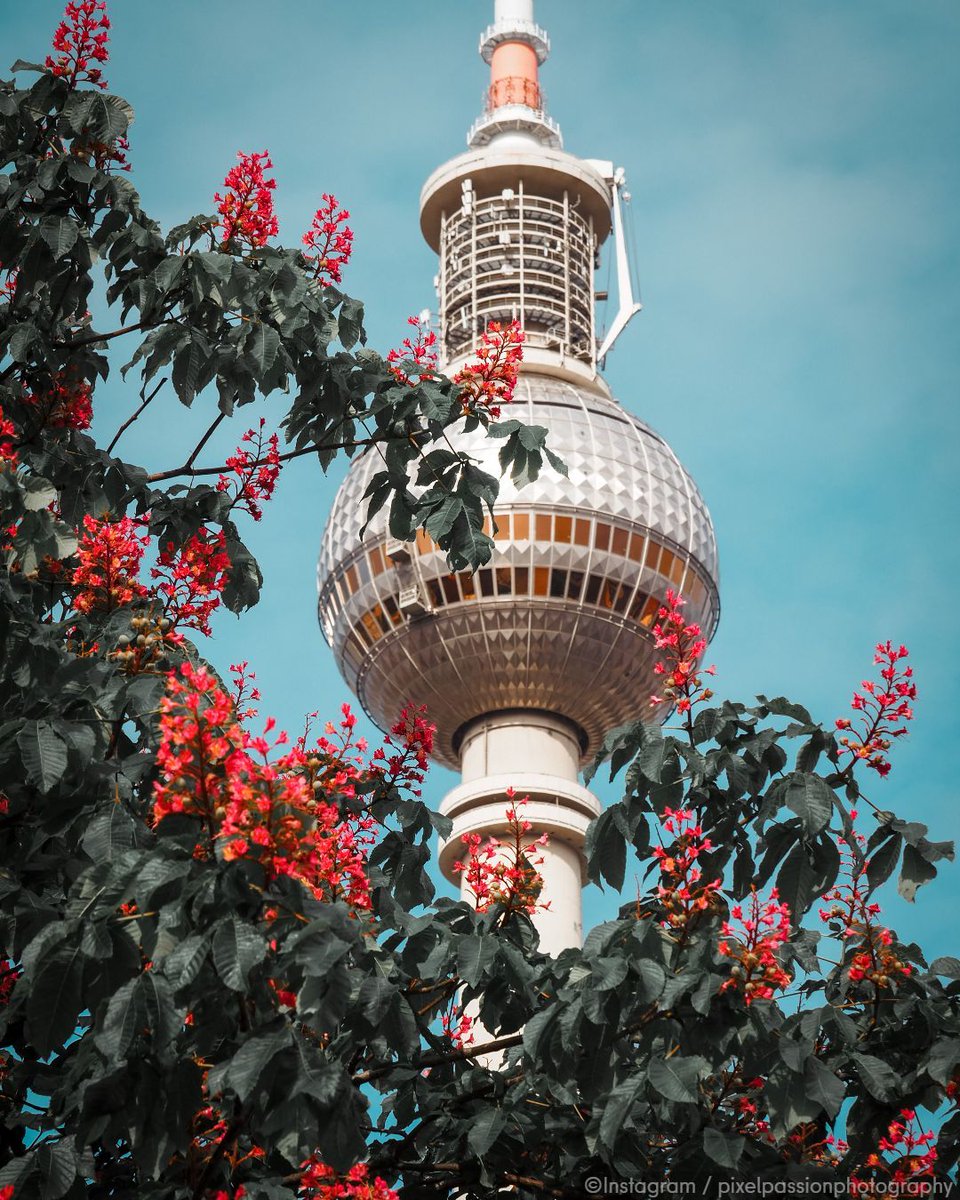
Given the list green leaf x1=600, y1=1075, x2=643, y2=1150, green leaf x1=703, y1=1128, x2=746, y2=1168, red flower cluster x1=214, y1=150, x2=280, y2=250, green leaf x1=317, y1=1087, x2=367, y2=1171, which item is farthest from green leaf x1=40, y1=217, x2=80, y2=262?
green leaf x1=703, y1=1128, x2=746, y2=1168

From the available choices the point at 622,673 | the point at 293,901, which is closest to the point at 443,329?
the point at 622,673

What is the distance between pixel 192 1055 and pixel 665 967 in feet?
6.18

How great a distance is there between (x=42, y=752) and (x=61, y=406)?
3.27 m

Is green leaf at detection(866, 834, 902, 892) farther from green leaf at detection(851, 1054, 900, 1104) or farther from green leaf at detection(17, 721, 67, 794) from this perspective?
green leaf at detection(17, 721, 67, 794)

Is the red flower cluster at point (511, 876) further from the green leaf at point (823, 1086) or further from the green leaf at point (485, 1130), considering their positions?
the green leaf at point (823, 1086)

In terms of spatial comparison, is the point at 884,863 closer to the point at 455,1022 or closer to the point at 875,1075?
the point at 875,1075

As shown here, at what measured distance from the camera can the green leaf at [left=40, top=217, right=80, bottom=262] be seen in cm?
841

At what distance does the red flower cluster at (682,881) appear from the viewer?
7.00 m

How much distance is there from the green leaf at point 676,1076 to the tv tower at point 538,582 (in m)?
37.3

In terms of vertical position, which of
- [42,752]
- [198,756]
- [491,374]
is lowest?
[198,756]

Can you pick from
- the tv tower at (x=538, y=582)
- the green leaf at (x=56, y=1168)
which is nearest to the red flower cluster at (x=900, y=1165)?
the green leaf at (x=56, y=1168)

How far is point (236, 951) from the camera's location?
550 cm

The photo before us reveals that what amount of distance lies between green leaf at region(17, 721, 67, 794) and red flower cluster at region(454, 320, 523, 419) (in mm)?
3100

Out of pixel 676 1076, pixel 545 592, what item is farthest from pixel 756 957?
pixel 545 592
